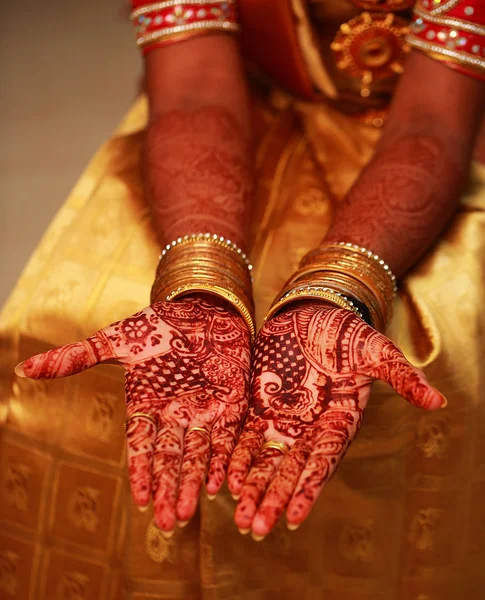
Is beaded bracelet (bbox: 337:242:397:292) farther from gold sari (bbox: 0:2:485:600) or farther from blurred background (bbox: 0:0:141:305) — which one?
blurred background (bbox: 0:0:141:305)

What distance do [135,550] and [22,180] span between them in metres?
1.28

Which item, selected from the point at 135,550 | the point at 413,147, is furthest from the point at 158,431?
the point at 413,147

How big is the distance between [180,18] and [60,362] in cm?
50

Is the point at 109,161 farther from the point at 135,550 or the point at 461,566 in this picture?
the point at 461,566

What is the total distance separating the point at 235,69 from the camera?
990mm

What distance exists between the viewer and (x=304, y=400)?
2.26ft

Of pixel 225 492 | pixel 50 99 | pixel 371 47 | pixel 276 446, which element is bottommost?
pixel 50 99

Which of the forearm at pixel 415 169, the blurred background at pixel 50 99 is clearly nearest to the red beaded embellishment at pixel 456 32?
the forearm at pixel 415 169

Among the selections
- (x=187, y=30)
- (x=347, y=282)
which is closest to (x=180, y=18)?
(x=187, y=30)

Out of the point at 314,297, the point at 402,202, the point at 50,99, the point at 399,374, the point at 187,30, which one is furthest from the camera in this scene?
the point at 50,99

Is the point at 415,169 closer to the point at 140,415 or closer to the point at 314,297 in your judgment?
the point at 314,297

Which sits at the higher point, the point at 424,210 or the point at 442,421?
the point at 424,210

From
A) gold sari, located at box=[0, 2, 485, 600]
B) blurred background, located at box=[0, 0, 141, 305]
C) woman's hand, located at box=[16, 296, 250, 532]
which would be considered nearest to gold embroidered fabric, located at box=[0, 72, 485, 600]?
gold sari, located at box=[0, 2, 485, 600]

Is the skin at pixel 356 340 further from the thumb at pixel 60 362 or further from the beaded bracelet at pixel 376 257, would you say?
the thumb at pixel 60 362
